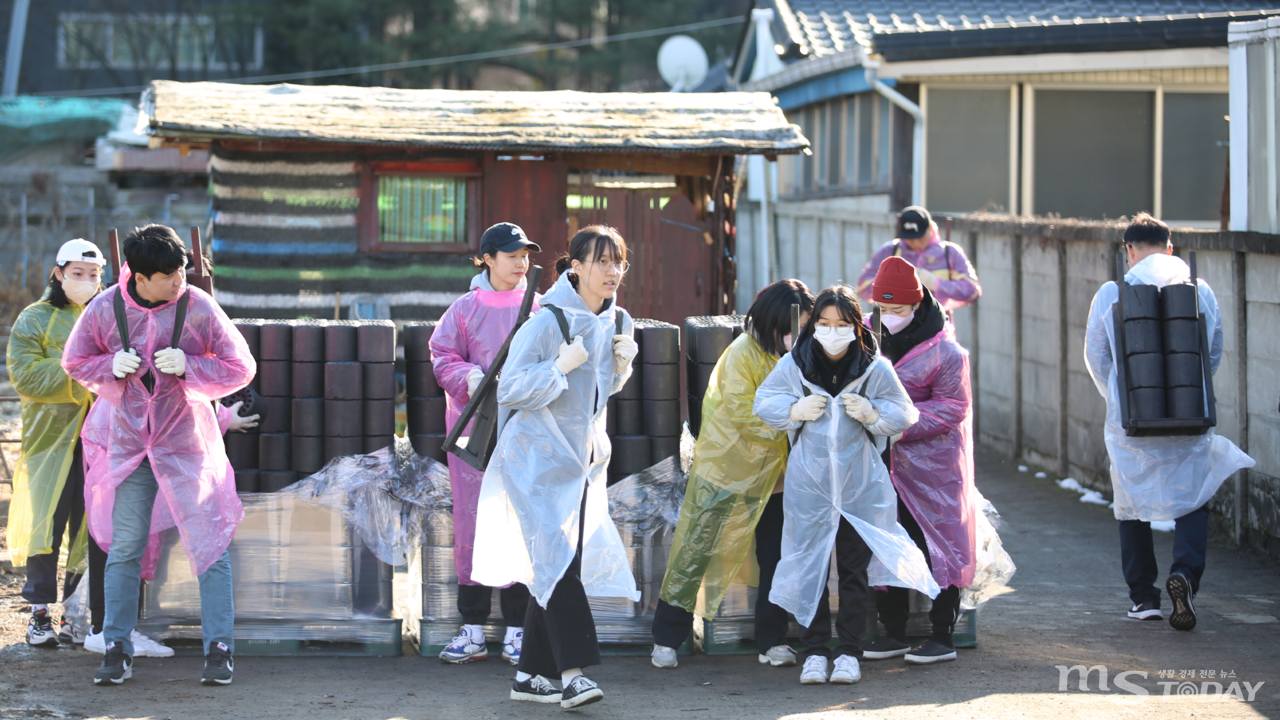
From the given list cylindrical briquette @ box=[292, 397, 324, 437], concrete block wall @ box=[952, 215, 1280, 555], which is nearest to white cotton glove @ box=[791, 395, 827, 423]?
cylindrical briquette @ box=[292, 397, 324, 437]

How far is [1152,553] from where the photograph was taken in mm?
5680

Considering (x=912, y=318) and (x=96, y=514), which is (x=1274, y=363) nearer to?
(x=912, y=318)

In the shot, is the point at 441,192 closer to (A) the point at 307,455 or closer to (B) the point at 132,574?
(A) the point at 307,455

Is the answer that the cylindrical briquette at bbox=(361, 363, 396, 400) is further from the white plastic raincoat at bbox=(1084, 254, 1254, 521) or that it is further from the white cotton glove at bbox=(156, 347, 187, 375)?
the white plastic raincoat at bbox=(1084, 254, 1254, 521)

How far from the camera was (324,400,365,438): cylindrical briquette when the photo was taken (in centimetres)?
520

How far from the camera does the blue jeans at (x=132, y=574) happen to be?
181 inches

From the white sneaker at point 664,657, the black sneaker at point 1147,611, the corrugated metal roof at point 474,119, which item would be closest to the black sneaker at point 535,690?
the white sneaker at point 664,657

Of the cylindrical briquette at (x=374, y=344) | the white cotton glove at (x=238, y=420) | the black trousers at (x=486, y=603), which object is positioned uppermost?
the cylindrical briquette at (x=374, y=344)

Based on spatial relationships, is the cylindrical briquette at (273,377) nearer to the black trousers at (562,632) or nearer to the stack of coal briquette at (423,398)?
the stack of coal briquette at (423,398)

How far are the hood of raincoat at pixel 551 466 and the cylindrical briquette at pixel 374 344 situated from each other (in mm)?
924

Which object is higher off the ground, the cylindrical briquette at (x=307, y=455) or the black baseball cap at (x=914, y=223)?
the black baseball cap at (x=914, y=223)

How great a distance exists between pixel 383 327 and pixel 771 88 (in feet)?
42.7

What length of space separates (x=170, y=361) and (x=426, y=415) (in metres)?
1.16

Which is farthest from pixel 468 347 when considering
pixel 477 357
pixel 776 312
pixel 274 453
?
pixel 776 312
